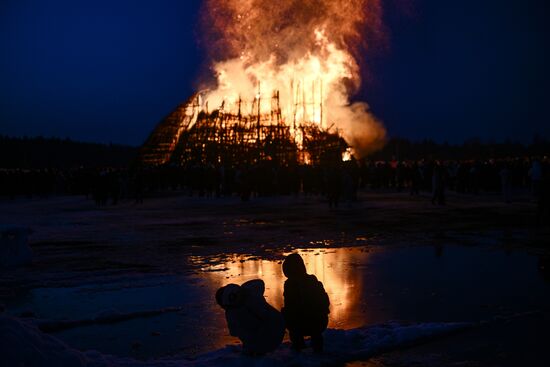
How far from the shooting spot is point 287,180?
39438 mm

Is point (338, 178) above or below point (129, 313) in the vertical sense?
above

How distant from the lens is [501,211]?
23234mm

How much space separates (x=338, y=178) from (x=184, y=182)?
26.9 meters

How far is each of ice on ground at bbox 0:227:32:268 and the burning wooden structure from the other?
127 ft

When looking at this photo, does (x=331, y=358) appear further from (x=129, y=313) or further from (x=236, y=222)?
(x=236, y=222)

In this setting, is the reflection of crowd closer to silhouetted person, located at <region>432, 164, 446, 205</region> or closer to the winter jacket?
silhouetted person, located at <region>432, 164, 446, 205</region>

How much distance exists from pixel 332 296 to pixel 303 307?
8.88 feet

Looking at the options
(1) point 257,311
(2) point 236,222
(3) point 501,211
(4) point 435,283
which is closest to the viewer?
(1) point 257,311

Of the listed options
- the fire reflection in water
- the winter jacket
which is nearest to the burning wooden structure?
the fire reflection in water

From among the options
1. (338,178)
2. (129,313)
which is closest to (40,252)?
(129,313)

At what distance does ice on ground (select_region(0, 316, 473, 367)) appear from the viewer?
5.07m

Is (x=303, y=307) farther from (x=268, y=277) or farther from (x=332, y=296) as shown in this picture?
(x=268, y=277)

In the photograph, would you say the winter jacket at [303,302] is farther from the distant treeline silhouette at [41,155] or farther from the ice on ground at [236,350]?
the distant treeline silhouette at [41,155]

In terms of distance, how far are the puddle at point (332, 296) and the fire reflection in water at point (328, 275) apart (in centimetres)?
1
